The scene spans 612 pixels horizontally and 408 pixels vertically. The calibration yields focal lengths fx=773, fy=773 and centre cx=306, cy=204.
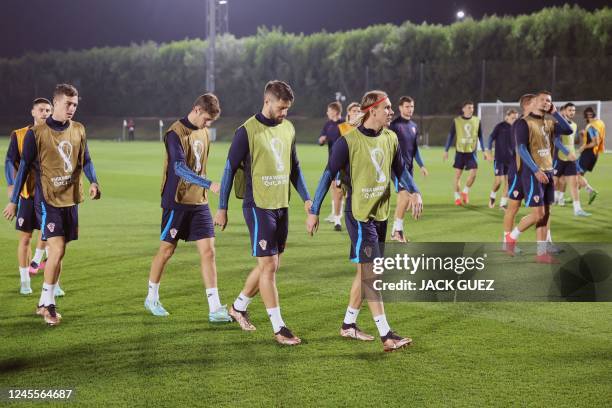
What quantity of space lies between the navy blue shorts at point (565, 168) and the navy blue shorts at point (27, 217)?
34.8ft

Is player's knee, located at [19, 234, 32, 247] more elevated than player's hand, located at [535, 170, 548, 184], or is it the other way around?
player's hand, located at [535, 170, 548, 184]

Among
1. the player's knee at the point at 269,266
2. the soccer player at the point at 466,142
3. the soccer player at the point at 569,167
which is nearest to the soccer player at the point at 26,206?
the player's knee at the point at 269,266

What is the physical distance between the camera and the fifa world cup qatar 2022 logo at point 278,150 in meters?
6.30

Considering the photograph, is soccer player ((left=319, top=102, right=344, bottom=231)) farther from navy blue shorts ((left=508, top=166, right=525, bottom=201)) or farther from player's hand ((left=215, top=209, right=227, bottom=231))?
player's hand ((left=215, top=209, right=227, bottom=231))

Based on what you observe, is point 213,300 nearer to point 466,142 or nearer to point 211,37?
point 466,142

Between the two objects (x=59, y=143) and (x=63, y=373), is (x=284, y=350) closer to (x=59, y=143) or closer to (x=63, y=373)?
(x=63, y=373)

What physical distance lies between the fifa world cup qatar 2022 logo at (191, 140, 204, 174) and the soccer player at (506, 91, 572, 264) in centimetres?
450

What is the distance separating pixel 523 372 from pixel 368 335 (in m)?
1.39

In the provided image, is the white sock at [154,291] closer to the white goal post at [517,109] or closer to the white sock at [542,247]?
the white sock at [542,247]

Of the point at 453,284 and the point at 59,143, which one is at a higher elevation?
the point at 59,143

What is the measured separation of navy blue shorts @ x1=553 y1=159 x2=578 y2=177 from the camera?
50.3 feet

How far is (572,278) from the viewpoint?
31.5 feet

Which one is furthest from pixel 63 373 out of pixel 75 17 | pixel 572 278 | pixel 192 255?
pixel 75 17

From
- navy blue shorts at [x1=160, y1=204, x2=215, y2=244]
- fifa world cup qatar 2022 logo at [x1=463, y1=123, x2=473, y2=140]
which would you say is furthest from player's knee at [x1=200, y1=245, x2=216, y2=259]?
fifa world cup qatar 2022 logo at [x1=463, y1=123, x2=473, y2=140]
